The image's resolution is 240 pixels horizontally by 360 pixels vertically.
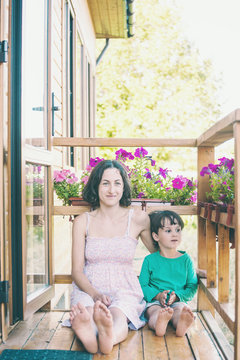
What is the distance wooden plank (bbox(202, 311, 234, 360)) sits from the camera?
7.05 feet

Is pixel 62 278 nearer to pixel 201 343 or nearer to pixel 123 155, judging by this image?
pixel 123 155

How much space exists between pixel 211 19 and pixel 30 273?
22.5 metres

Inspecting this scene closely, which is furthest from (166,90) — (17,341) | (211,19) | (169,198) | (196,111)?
(17,341)

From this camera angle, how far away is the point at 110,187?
2686mm

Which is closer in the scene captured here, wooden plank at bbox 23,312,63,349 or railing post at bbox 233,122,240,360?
railing post at bbox 233,122,240,360

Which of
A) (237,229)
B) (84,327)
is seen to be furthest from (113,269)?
(237,229)

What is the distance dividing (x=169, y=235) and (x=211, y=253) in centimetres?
30

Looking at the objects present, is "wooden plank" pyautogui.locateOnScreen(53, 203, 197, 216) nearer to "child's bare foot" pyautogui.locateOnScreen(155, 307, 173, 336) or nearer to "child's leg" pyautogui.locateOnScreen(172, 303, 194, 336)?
"child's leg" pyautogui.locateOnScreen(172, 303, 194, 336)

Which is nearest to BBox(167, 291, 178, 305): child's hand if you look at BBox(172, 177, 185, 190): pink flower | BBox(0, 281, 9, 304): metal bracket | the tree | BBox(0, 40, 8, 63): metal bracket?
BBox(172, 177, 185, 190): pink flower

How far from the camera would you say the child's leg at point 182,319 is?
7.43 ft

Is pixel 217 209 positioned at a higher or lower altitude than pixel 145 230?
higher

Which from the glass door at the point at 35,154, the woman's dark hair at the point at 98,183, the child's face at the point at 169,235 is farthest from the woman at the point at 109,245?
the glass door at the point at 35,154

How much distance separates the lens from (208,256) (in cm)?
278

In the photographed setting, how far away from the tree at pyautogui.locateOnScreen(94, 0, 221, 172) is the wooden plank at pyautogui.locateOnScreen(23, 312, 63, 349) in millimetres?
12184
